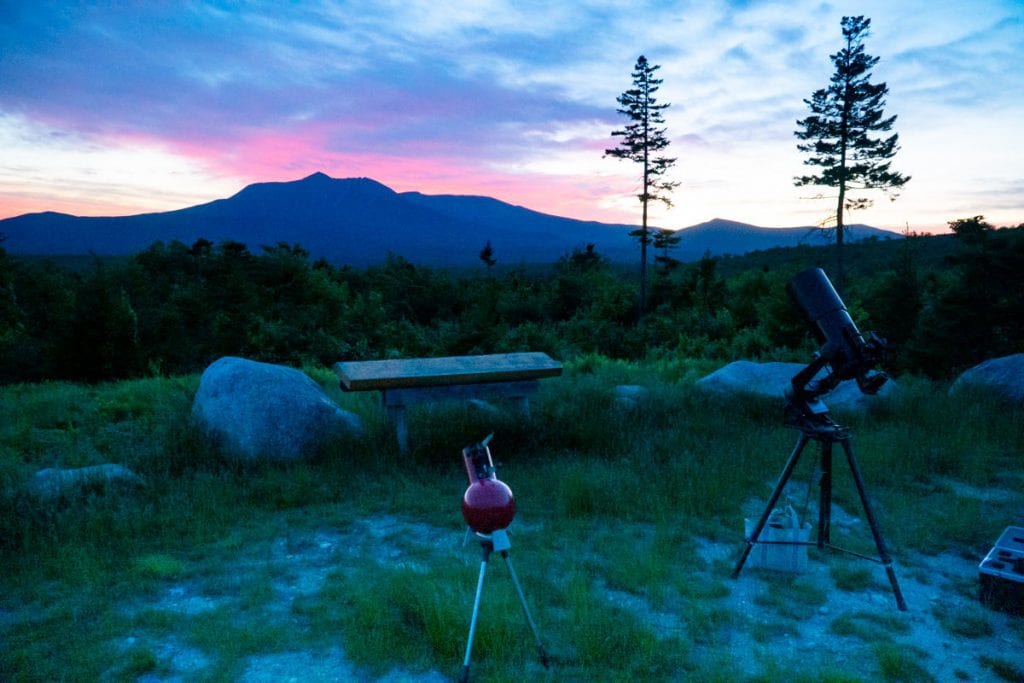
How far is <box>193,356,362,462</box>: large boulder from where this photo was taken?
22.7 feet

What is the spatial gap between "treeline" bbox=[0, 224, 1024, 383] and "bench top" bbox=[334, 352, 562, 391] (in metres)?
8.62

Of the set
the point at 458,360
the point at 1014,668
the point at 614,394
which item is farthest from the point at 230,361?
the point at 1014,668

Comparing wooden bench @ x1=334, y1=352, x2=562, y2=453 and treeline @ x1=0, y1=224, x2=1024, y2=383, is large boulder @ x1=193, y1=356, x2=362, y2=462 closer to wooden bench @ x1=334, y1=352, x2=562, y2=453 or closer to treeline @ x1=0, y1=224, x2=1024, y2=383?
wooden bench @ x1=334, y1=352, x2=562, y2=453

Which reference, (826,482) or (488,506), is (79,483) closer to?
(488,506)

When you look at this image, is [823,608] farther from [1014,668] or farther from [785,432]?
[785,432]

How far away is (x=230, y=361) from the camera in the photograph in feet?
25.6

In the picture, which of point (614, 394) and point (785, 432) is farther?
point (614, 394)

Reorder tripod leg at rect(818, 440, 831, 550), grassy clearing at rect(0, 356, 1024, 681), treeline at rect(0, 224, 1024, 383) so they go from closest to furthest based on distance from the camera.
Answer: grassy clearing at rect(0, 356, 1024, 681), tripod leg at rect(818, 440, 831, 550), treeline at rect(0, 224, 1024, 383)

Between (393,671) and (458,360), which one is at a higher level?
(458,360)

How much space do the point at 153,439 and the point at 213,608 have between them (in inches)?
149

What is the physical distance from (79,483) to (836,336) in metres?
6.24

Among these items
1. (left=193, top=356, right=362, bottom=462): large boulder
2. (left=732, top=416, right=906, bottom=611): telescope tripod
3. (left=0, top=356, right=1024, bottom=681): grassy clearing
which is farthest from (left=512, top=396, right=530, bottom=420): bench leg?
(left=732, top=416, right=906, bottom=611): telescope tripod

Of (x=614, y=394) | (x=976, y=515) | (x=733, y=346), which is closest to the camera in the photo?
(x=976, y=515)

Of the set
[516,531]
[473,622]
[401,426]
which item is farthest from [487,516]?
[401,426]
